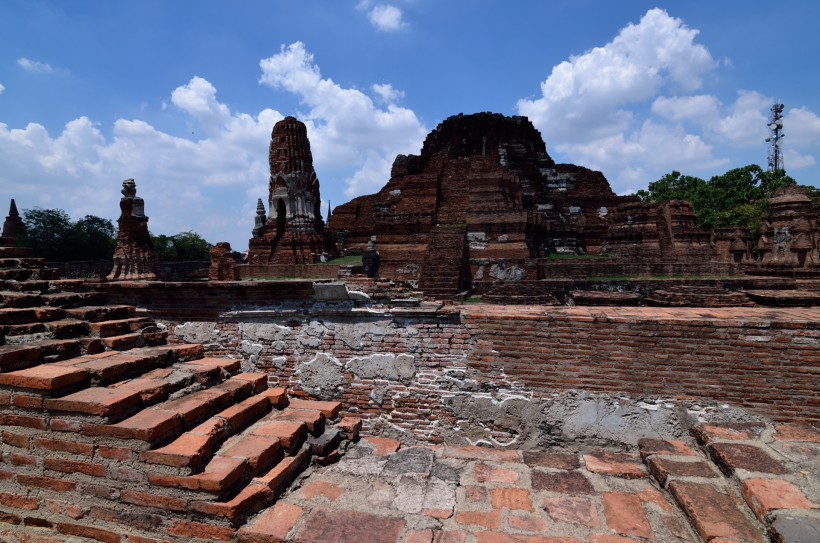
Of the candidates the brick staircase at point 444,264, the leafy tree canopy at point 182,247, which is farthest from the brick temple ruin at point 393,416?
the leafy tree canopy at point 182,247

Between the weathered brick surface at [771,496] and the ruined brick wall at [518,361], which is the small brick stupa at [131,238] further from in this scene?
the weathered brick surface at [771,496]

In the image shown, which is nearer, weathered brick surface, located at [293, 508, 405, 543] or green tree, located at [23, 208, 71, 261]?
weathered brick surface, located at [293, 508, 405, 543]

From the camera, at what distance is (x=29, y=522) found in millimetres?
2373

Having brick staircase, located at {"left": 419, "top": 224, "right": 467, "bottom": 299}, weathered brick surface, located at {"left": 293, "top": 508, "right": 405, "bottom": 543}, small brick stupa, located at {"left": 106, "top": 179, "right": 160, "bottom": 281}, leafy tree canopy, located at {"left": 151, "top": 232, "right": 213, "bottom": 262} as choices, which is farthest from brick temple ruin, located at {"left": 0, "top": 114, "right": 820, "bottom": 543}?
leafy tree canopy, located at {"left": 151, "top": 232, "right": 213, "bottom": 262}

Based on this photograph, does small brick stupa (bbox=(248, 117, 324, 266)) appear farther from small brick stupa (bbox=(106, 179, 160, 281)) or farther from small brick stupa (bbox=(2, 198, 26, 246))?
small brick stupa (bbox=(2, 198, 26, 246))

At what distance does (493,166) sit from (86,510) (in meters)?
14.4

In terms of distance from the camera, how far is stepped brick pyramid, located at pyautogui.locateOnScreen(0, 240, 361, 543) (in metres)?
2.21

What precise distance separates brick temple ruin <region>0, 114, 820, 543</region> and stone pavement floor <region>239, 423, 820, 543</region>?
1cm

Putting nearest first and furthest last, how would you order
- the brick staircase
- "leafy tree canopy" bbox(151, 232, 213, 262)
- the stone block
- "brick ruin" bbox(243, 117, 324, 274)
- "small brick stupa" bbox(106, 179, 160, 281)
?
the stone block < the brick staircase < "small brick stupa" bbox(106, 179, 160, 281) < "brick ruin" bbox(243, 117, 324, 274) < "leafy tree canopy" bbox(151, 232, 213, 262)

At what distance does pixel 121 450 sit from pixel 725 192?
3574 cm

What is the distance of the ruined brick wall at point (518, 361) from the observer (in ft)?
12.2

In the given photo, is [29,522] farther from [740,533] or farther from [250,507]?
[740,533]

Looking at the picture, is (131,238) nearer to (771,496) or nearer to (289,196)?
(289,196)

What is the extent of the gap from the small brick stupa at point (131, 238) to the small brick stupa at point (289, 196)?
6.64 metres
